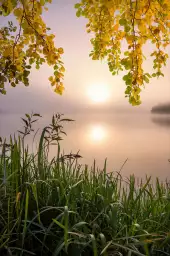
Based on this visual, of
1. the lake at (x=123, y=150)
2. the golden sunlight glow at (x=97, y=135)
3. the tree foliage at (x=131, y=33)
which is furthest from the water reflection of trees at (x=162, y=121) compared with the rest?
the tree foliage at (x=131, y=33)

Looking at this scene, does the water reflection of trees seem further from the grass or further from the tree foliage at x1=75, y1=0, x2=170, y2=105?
the grass

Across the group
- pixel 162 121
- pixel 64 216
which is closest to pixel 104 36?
pixel 64 216

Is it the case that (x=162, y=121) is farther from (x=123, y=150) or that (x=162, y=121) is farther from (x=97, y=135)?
(x=123, y=150)

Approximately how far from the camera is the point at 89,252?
2.18 meters

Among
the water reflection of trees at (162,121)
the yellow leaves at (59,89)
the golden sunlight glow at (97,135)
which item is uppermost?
the water reflection of trees at (162,121)

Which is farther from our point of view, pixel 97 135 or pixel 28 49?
pixel 97 135

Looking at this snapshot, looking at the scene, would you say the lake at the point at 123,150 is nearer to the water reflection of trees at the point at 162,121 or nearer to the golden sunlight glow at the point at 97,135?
the golden sunlight glow at the point at 97,135

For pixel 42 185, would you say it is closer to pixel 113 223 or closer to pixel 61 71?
pixel 113 223

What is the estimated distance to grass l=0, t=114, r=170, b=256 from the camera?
2.07m

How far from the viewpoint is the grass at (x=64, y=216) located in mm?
2068

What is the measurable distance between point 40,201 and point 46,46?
6.32ft

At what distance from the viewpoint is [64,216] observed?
206 cm

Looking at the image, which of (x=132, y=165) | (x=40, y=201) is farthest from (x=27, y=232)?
(x=132, y=165)

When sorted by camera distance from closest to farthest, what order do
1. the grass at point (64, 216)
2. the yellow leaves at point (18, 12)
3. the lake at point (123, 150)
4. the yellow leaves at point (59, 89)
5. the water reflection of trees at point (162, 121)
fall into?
the grass at point (64, 216) → the yellow leaves at point (18, 12) → the yellow leaves at point (59, 89) → the lake at point (123, 150) → the water reflection of trees at point (162, 121)
